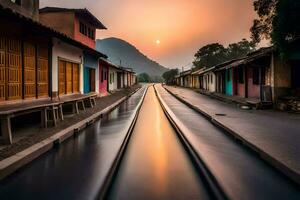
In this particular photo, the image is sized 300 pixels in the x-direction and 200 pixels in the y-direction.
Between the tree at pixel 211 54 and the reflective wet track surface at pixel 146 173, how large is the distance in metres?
72.8

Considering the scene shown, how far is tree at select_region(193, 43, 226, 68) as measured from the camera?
80500 mm

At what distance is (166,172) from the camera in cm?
618

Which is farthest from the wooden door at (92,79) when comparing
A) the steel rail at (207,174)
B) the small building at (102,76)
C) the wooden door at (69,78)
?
the steel rail at (207,174)

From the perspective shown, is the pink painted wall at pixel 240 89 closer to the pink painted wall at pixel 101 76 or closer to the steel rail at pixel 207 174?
the pink painted wall at pixel 101 76

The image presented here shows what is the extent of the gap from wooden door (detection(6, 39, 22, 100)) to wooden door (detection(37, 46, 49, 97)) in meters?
1.87

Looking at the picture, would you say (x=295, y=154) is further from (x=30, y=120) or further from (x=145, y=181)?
(x=30, y=120)

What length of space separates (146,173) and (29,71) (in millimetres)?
8366

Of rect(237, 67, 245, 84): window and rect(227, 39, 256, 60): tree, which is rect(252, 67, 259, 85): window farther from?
rect(227, 39, 256, 60): tree

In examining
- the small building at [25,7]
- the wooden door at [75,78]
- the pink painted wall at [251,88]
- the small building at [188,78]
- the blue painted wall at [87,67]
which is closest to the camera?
the small building at [25,7]

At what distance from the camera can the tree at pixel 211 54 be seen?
80.5m

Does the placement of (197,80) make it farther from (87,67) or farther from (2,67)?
(2,67)

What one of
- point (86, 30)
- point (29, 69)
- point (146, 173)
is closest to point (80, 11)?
point (86, 30)

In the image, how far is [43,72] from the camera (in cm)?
1427

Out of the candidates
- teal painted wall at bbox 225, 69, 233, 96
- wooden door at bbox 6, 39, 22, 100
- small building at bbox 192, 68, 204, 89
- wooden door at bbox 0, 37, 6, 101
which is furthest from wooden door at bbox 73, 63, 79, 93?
small building at bbox 192, 68, 204, 89
